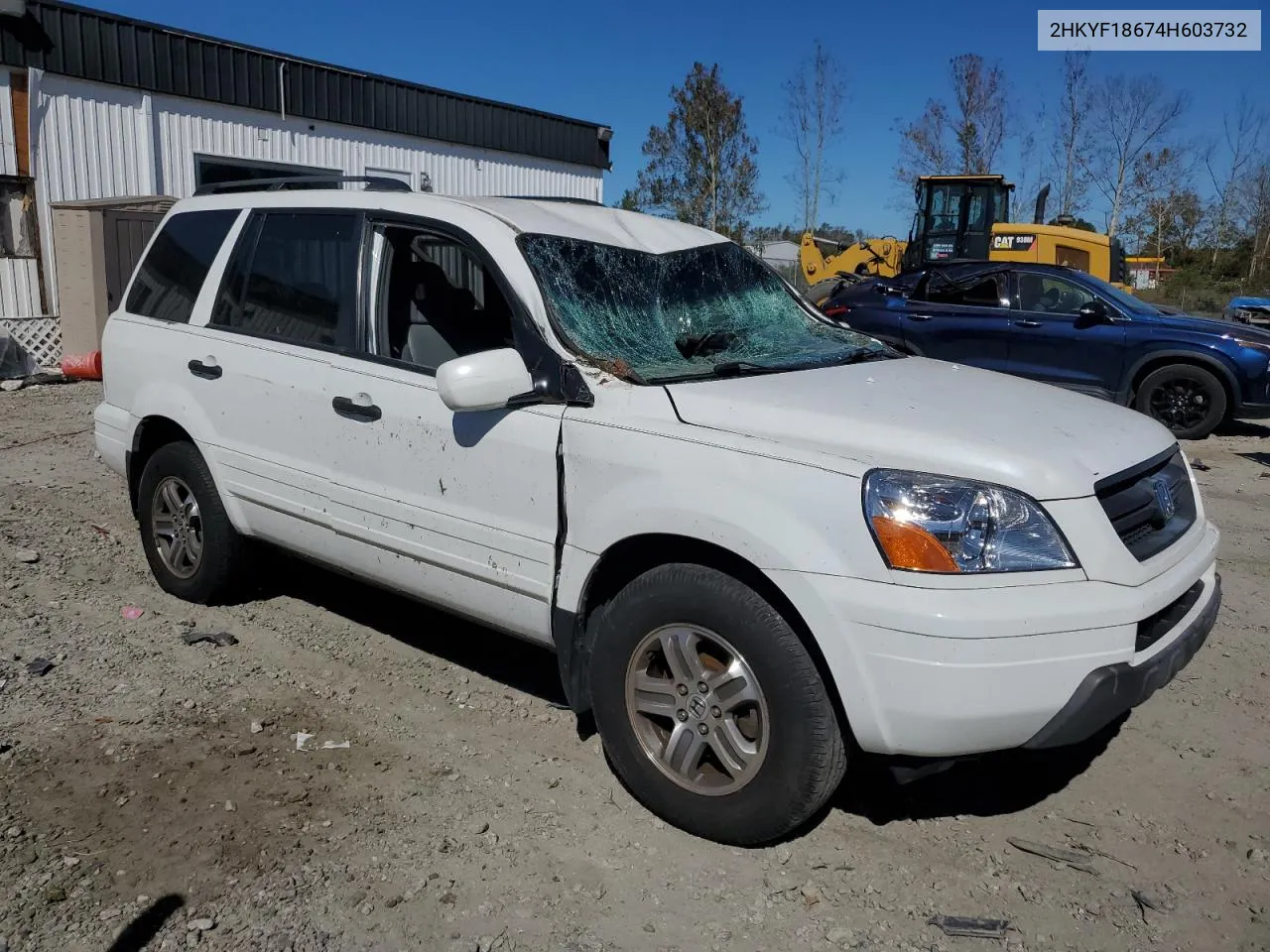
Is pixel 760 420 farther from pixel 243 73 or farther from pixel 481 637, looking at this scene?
pixel 243 73

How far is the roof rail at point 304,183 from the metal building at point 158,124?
991 cm

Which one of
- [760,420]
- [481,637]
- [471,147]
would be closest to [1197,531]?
[760,420]

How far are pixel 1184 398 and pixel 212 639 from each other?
9302 mm

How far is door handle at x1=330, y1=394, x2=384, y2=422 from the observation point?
388 cm

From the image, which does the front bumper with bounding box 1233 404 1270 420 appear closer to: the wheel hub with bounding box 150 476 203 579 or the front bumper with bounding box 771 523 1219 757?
the front bumper with bounding box 771 523 1219 757

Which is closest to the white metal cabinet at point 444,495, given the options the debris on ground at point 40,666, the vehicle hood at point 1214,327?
the debris on ground at point 40,666

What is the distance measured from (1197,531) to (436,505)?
8.30 ft

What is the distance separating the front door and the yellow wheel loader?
13930mm

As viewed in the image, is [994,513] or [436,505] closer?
[994,513]

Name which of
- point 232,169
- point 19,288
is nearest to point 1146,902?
point 19,288

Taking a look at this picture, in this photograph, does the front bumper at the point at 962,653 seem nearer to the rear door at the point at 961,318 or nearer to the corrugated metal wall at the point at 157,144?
the rear door at the point at 961,318

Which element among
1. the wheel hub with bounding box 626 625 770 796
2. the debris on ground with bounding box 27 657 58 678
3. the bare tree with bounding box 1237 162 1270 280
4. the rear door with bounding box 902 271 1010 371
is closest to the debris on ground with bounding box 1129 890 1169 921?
the wheel hub with bounding box 626 625 770 796

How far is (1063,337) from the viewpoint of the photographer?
34.7 feet

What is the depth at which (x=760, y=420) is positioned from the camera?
311 cm
